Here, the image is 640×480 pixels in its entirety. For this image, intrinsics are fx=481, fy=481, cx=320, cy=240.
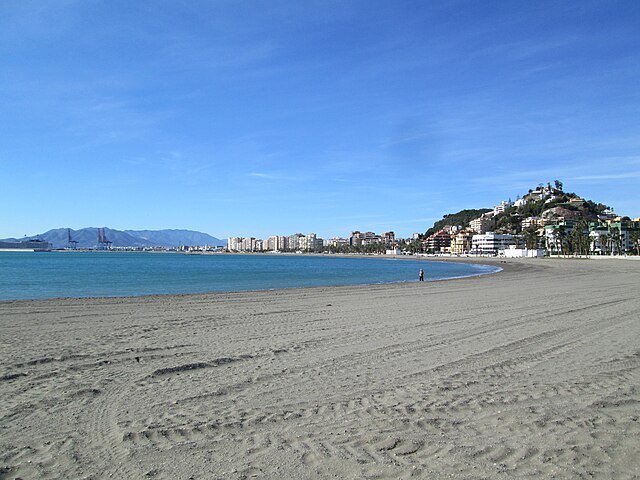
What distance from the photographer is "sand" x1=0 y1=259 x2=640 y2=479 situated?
423 cm

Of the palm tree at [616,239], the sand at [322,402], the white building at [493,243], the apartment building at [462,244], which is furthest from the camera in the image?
the apartment building at [462,244]

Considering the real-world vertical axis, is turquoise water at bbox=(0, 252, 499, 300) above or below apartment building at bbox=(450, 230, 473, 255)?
Answer: below

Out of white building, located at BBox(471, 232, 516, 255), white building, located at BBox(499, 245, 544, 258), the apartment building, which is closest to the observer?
white building, located at BBox(499, 245, 544, 258)

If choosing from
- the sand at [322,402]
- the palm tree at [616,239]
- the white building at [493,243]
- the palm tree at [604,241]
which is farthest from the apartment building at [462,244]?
the sand at [322,402]

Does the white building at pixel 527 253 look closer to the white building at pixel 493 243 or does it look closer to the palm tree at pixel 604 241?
the palm tree at pixel 604 241

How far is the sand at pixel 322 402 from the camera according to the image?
13.9 feet

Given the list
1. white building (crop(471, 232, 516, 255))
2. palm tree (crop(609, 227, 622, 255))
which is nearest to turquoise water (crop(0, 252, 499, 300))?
palm tree (crop(609, 227, 622, 255))

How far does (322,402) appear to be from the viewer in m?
5.82

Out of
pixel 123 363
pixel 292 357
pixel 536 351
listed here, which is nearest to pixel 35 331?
pixel 123 363

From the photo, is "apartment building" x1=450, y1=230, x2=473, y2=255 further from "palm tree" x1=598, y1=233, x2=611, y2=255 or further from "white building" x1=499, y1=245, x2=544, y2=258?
"palm tree" x1=598, y1=233, x2=611, y2=255

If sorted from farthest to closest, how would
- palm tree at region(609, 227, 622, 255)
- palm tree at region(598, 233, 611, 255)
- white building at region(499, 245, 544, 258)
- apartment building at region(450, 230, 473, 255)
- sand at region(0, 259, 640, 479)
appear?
apartment building at region(450, 230, 473, 255) < white building at region(499, 245, 544, 258) < palm tree at region(598, 233, 611, 255) < palm tree at region(609, 227, 622, 255) < sand at region(0, 259, 640, 479)

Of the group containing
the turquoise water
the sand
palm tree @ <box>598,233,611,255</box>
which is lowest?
the turquoise water

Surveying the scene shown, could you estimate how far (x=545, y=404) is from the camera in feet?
18.8

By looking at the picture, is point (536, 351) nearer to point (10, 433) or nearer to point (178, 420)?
point (178, 420)
